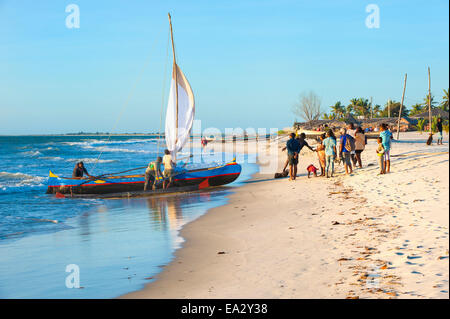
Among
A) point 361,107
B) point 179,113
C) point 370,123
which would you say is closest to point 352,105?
point 361,107

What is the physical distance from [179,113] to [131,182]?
410 cm

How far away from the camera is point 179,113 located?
1958 cm

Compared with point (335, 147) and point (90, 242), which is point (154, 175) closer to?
point (335, 147)

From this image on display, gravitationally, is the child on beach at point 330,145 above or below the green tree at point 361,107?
below

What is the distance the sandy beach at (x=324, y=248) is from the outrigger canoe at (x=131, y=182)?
616 cm

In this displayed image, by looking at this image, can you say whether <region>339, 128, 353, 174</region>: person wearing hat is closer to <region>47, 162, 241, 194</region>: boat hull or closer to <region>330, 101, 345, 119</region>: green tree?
<region>47, 162, 241, 194</region>: boat hull

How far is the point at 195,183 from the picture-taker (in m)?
19.3

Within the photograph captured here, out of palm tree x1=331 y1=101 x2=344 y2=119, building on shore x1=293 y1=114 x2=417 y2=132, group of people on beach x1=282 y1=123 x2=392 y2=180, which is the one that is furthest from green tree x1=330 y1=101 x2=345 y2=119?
group of people on beach x1=282 y1=123 x2=392 y2=180

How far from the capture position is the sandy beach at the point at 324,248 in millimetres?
5309

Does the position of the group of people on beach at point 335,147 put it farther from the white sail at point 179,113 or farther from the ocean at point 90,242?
the white sail at point 179,113

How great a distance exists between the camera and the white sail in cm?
1931

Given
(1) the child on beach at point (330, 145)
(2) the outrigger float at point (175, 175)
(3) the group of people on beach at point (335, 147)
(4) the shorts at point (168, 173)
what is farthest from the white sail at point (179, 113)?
(1) the child on beach at point (330, 145)
